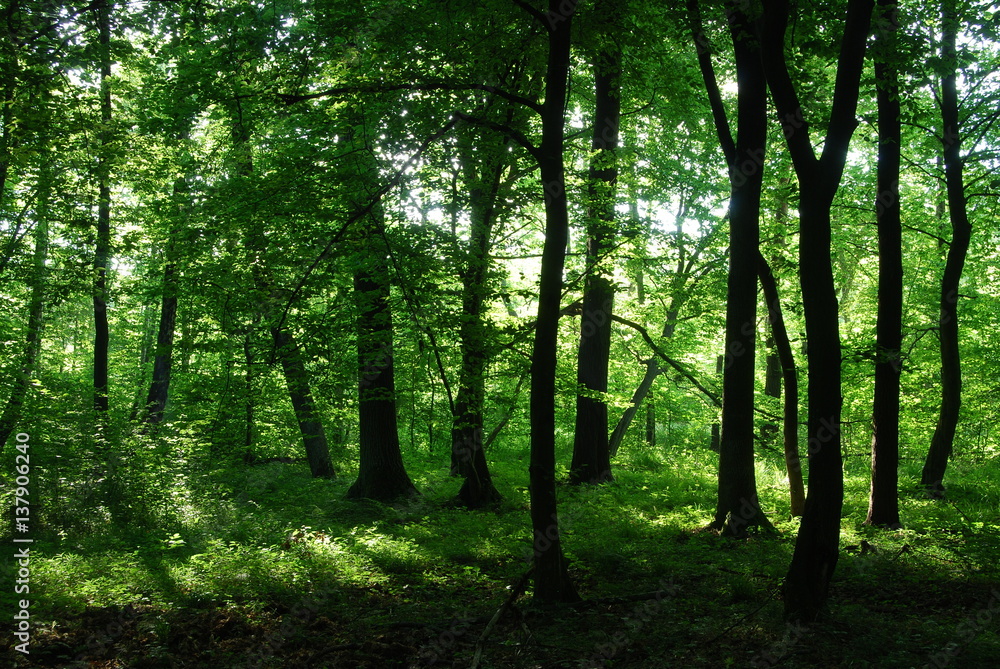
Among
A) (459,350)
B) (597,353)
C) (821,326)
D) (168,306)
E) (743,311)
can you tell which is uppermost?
(168,306)

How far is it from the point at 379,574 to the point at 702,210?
1194 centimetres

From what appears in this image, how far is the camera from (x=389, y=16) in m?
6.76

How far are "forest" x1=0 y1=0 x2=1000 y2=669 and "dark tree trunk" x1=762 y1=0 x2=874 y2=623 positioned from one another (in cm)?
→ 3

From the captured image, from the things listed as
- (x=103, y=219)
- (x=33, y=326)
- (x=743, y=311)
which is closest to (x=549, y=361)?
(x=743, y=311)

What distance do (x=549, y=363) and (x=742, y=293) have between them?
4241 mm

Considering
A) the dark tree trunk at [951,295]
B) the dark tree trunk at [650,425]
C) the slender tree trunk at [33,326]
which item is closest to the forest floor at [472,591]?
the dark tree trunk at [951,295]

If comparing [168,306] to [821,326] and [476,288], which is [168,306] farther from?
[821,326]

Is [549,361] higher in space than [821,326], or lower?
lower

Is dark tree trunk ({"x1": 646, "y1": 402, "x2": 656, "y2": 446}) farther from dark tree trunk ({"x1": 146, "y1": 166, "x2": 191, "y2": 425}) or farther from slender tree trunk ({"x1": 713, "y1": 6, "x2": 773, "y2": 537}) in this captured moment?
dark tree trunk ({"x1": 146, "y1": 166, "x2": 191, "y2": 425})

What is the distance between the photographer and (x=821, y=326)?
5082mm

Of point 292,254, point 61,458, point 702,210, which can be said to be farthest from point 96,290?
point 702,210

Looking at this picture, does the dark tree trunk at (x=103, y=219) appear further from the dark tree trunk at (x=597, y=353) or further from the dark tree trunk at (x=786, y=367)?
the dark tree trunk at (x=786, y=367)

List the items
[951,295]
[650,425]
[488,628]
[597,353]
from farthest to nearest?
[650,425] → [597,353] → [951,295] → [488,628]

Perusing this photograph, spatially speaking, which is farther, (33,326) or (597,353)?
(597,353)
